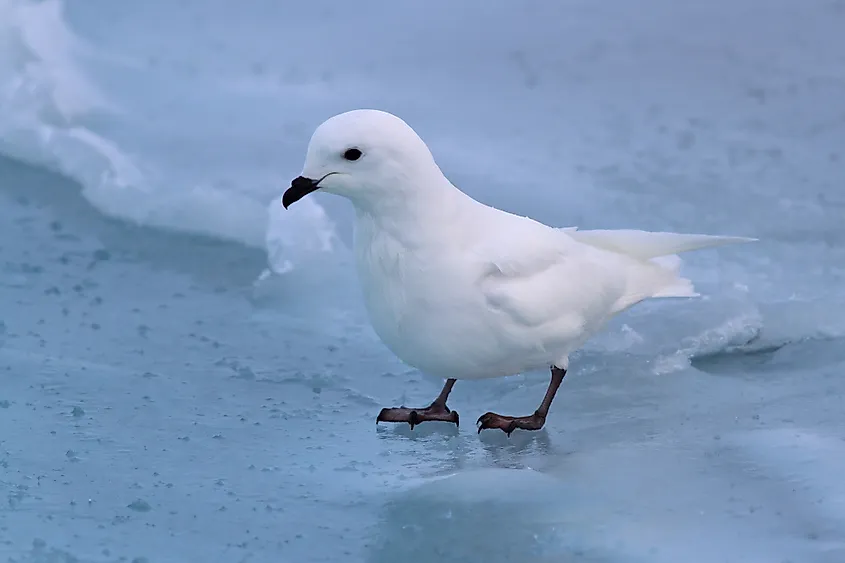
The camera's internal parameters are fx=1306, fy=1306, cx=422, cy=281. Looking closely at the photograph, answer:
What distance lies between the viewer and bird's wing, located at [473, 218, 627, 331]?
289 cm


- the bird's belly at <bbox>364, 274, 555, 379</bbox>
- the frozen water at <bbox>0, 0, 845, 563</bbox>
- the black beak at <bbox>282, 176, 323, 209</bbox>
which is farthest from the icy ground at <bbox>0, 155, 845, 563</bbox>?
the black beak at <bbox>282, 176, 323, 209</bbox>

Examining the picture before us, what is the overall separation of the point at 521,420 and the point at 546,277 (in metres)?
0.34

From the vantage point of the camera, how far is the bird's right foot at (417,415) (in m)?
3.05

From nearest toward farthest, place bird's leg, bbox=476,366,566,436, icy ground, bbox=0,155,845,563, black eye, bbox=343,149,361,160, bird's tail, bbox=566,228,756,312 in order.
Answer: icy ground, bbox=0,155,845,563
black eye, bbox=343,149,361,160
bird's leg, bbox=476,366,566,436
bird's tail, bbox=566,228,756,312

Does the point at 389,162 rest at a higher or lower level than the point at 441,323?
higher

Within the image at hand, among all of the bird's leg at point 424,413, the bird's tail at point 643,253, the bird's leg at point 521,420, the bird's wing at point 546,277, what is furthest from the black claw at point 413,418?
the bird's tail at point 643,253

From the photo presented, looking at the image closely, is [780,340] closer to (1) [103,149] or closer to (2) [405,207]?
(2) [405,207]

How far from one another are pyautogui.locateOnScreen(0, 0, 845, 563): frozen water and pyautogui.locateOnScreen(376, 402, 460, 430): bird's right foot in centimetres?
3

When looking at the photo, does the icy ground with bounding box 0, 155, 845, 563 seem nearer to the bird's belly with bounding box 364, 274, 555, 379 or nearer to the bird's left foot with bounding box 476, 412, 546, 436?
the bird's left foot with bounding box 476, 412, 546, 436

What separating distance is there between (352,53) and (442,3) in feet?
1.53

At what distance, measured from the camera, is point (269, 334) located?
11.7ft

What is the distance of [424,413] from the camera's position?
307 centimetres

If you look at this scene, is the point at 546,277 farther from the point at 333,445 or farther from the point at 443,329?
the point at 333,445

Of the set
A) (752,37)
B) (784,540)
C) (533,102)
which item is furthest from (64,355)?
(752,37)
